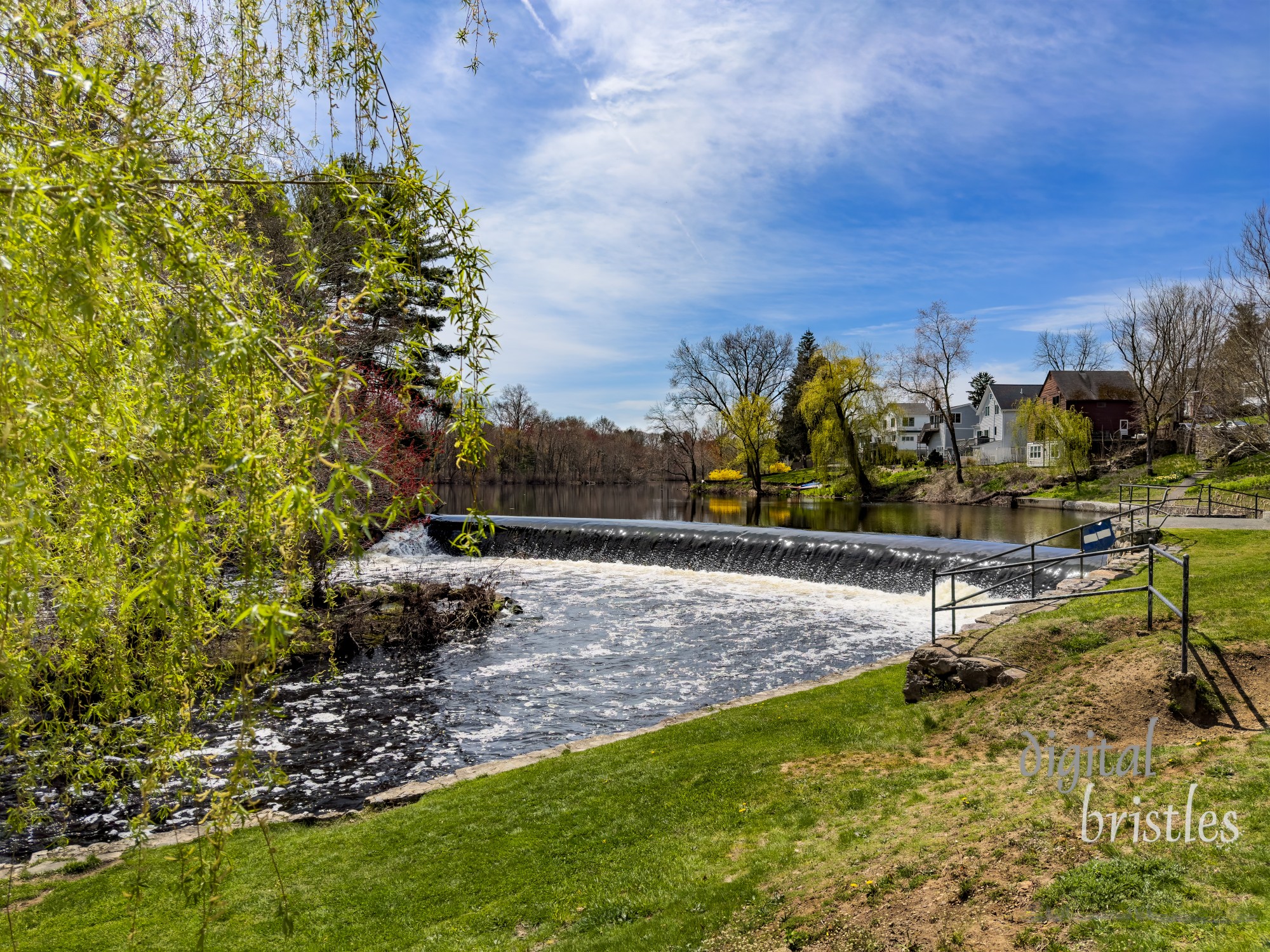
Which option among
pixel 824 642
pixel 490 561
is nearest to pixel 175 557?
pixel 824 642

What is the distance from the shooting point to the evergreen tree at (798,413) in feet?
220

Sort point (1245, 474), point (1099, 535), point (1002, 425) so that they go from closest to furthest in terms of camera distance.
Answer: point (1099, 535)
point (1245, 474)
point (1002, 425)

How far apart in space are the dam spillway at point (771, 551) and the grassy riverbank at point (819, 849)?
9.00 m

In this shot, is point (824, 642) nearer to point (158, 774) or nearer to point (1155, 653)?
point (1155, 653)

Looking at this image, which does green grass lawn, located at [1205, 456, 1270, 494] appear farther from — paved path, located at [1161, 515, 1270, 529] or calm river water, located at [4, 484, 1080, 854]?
calm river water, located at [4, 484, 1080, 854]

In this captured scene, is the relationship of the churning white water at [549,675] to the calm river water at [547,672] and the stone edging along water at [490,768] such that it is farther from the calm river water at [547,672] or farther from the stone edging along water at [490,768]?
the stone edging along water at [490,768]

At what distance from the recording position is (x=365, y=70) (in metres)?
3.36

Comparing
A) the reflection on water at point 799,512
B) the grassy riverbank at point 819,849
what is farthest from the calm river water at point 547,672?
the reflection on water at point 799,512

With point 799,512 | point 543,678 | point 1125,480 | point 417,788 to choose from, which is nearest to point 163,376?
point 417,788

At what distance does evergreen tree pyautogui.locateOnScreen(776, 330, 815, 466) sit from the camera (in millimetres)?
67188

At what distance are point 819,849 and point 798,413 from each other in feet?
209

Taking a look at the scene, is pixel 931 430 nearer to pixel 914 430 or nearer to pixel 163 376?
pixel 914 430

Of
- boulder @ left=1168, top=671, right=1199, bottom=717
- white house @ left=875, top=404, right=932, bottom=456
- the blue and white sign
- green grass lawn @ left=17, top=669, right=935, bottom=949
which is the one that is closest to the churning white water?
green grass lawn @ left=17, top=669, right=935, bottom=949

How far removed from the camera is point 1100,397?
5928 cm
